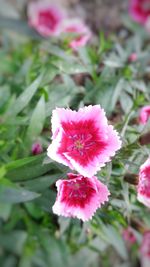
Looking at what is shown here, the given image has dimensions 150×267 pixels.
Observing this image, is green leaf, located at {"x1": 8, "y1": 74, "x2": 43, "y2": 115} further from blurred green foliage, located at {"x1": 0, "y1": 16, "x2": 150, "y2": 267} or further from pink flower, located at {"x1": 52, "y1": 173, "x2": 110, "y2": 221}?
pink flower, located at {"x1": 52, "y1": 173, "x2": 110, "y2": 221}

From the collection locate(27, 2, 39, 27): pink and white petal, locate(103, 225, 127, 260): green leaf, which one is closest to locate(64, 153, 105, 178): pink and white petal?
locate(103, 225, 127, 260): green leaf

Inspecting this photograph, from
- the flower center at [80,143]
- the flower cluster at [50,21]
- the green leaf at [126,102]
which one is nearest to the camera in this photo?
the flower center at [80,143]

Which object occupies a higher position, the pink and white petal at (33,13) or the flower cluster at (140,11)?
the pink and white petal at (33,13)

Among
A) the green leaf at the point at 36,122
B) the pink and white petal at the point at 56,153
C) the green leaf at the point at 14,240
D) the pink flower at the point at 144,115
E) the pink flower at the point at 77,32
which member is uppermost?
the pink flower at the point at 77,32

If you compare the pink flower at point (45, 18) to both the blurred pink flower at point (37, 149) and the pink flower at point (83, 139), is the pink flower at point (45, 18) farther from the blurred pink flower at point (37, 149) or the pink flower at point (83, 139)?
the pink flower at point (83, 139)

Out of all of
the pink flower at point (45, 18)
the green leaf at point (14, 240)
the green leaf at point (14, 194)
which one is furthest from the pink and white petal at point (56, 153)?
the pink flower at point (45, 18)

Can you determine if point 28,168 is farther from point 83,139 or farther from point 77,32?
point 77,32

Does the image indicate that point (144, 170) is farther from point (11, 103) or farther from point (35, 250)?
point (35, 250)
